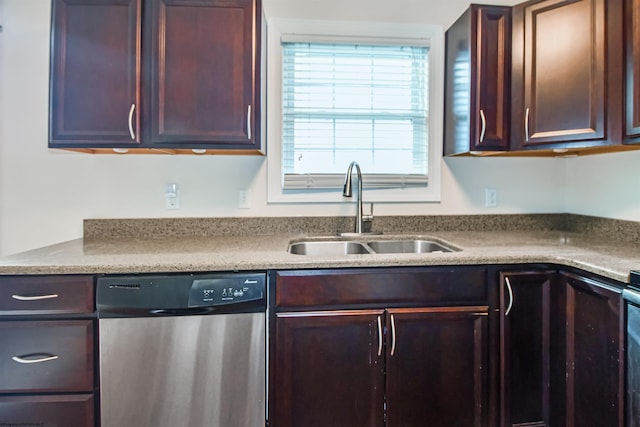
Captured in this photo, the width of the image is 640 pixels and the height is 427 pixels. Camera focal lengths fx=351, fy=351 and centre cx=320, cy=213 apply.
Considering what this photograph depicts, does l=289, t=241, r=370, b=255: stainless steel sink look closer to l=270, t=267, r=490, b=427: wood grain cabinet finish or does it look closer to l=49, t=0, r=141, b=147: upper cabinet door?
l=270, t=267, r=490, b=427: wood grain cabinet finish

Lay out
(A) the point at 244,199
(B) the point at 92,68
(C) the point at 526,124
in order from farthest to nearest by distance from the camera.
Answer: (A) the point at 244,199, (C) the point at 526,124, (B) the point at 92,68

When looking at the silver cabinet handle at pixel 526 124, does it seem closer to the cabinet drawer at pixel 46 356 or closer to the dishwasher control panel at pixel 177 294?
the dishwasher control panel at pixel 177 294

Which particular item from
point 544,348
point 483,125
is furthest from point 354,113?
point 544,348

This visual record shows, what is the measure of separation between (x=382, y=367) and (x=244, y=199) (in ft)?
3.77

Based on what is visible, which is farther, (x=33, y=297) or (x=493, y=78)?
(x=493, y=78)

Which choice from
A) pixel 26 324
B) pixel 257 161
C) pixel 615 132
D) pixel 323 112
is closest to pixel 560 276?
pixel 615 132

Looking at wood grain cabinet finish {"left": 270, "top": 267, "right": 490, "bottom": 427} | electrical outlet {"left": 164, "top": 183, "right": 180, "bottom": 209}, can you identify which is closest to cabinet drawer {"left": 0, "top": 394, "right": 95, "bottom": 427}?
wood grain cabinet finish {"left": 270, "top": 267, "right": 490, "bottom": 427}

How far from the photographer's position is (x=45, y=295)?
4.19 feet

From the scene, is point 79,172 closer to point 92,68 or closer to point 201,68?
point 92,68

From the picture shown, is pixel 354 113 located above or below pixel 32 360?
above

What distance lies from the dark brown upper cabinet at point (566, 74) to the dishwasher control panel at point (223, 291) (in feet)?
4.90

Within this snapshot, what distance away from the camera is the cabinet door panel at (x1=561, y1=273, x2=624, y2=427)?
120 centimetres

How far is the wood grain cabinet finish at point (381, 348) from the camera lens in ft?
4.55

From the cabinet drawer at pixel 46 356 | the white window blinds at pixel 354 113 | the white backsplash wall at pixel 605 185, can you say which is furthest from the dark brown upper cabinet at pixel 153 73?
the white backsplash wall at pixel 605 185
